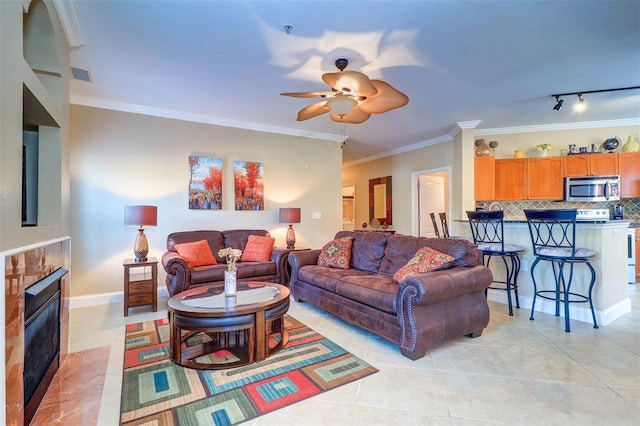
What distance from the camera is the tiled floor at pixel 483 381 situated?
1714mm

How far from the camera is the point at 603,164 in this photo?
5.01 meters

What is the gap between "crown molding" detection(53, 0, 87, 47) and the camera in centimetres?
220

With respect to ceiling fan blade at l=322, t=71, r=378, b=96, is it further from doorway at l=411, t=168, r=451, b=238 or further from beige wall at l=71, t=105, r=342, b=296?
doorway at l=411, t=168, r=451, b=238

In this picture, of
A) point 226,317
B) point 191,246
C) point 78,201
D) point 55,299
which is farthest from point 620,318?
Result: point 78,201

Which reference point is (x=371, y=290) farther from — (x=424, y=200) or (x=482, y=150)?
(x=424, y=200)

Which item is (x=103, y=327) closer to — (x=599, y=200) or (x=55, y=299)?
(x=55, y=299)

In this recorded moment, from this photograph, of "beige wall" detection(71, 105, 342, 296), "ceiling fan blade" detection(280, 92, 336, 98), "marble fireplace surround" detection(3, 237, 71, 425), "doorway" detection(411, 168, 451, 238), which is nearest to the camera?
"marble fireplace surround" detection(3, 237, 71, 425)

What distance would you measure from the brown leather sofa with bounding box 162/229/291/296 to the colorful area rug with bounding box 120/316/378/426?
0.93m

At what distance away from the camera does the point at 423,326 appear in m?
2.35

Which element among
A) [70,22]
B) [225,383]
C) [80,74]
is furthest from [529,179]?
[80,74]

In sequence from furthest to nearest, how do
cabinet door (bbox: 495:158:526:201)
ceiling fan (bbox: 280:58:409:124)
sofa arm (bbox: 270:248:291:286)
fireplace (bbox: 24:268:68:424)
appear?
cabinet door (bbox: 495:158:526:201)
sofa arm (bbox: 270:248:291:286)
ceiling fan (bbox: 280:58:409:124)
fireplace (bbox: 24:268:68:424)

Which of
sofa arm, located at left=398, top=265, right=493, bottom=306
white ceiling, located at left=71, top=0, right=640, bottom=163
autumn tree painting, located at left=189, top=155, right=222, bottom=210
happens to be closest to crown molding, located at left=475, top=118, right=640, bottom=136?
white ceiling, located at left=71, top=0, right=640, bottom=163

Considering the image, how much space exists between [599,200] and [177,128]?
675 cm

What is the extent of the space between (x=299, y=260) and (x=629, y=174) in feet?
18.0
